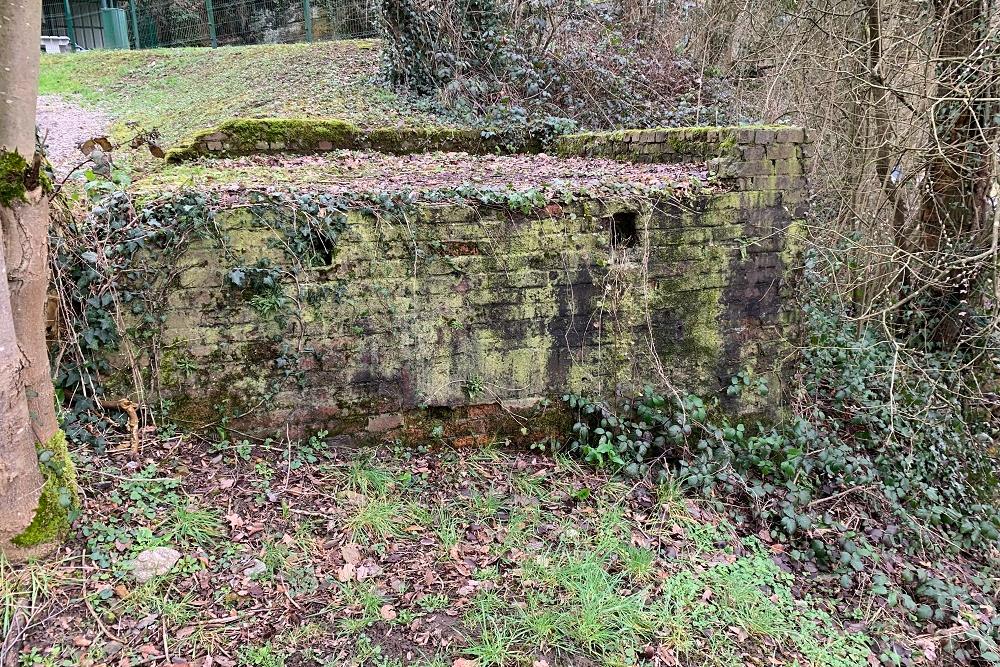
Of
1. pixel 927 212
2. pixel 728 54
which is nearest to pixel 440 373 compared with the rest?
pixel 927 212

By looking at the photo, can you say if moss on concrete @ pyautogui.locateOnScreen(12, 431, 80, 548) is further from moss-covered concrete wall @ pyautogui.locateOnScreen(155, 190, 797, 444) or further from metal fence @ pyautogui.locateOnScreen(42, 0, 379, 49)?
metal fence @ pyautogui.locateOnScreen(42, 0, 379, 49)

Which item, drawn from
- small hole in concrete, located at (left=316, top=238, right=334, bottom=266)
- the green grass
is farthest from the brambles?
the green grass

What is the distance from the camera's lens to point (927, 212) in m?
5.32

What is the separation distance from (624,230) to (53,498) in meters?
3.46

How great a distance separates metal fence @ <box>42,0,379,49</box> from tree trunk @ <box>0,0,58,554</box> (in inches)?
446

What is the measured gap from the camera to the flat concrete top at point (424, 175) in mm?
3930

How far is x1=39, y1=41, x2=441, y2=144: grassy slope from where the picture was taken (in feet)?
27.4

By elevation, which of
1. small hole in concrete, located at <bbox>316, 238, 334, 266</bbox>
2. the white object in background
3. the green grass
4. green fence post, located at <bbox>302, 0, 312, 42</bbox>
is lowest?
the green grass

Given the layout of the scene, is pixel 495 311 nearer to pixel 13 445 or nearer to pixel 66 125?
pixel 13 445

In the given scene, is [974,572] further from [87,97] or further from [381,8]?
[87,97]

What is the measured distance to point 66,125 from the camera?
933cm

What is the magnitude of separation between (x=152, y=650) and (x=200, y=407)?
1425 millimetres

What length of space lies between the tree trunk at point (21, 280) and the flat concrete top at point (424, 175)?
1.07 metres

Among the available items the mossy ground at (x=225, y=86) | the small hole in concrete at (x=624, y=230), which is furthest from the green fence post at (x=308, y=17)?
the small hole in concrete at (x=624, y=230)
